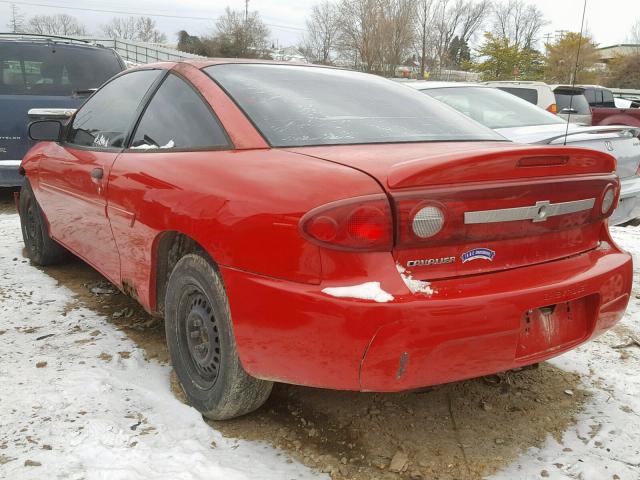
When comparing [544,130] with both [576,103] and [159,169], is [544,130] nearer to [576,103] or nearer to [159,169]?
[159,169]

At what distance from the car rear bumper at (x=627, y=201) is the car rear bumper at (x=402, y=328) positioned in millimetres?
3053

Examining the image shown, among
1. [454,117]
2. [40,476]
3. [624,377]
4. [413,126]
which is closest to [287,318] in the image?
[40,476]

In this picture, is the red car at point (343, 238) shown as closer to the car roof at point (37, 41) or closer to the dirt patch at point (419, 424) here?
the dirt patch at point (419, 424)

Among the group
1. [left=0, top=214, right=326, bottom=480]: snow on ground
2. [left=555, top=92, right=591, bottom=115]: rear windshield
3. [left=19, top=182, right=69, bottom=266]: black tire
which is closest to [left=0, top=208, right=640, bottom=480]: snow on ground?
[left=0, top=214, right=326, bottom=480]: snow on ground

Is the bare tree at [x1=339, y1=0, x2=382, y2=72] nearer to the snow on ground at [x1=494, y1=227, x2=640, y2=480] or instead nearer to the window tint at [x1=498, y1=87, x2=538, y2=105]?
the window tint at [x1=498, y1=87, x2=538, y2=105]

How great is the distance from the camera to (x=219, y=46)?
154 feet

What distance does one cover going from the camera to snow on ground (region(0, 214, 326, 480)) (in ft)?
6.83

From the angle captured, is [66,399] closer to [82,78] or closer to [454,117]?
[454,117]

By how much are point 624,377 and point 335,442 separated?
5.10ft

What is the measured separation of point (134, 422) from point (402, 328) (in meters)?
1.24

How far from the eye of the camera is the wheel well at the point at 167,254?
2.54 metres

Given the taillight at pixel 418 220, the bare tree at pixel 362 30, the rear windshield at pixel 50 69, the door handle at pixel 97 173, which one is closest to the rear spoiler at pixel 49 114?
the door handle at pixel 97 173

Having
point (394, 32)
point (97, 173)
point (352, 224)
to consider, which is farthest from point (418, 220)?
point (394, 32)

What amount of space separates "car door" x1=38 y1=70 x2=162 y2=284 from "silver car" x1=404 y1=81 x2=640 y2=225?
9.68 ft
